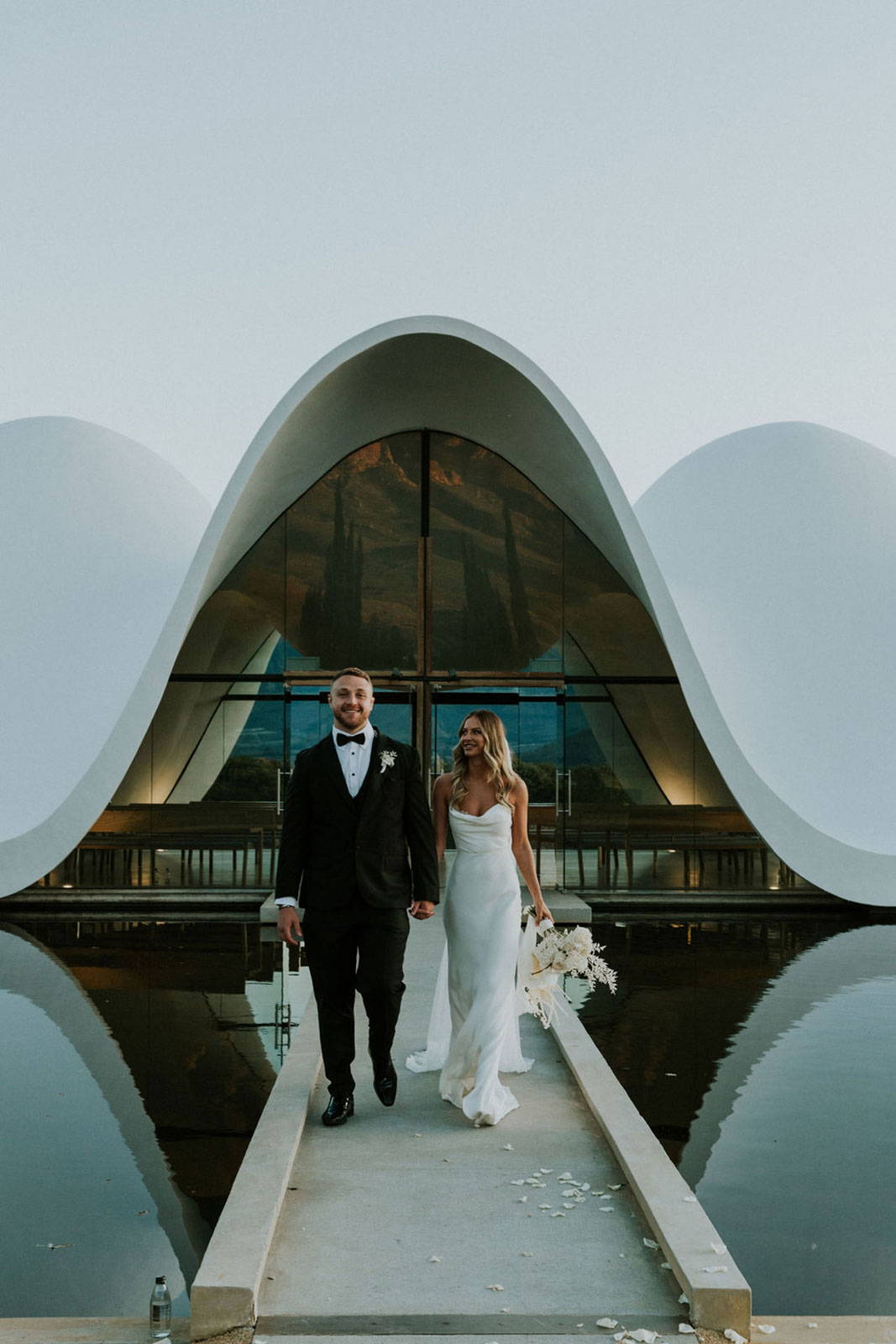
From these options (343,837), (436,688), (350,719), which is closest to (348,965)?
(343,837)

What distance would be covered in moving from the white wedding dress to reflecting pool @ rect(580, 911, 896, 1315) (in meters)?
0.88

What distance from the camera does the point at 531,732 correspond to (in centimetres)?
1225

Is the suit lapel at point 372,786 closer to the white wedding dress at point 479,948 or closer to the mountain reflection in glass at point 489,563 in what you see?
the white wedding dress at point 479,948

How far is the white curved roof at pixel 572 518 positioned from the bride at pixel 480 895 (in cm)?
642

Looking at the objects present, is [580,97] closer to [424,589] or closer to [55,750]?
[424,589]

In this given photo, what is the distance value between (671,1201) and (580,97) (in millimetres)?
11020

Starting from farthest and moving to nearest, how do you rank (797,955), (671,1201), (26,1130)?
(797,955) < (26,1130) < (671,1201)

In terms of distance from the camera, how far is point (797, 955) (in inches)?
348

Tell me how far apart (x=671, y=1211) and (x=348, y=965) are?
1.38m

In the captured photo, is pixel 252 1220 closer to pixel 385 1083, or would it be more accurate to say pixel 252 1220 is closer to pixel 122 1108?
pixel 385 1083

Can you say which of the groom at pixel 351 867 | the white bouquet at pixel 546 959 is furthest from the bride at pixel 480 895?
the groom at pixel 351 867

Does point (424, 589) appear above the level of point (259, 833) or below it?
above

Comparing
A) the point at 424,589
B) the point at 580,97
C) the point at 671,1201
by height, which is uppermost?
the point at 580,97

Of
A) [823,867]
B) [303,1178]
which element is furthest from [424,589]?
[303,1178]
